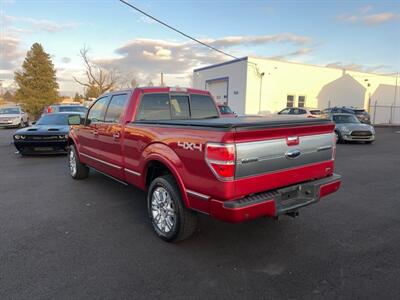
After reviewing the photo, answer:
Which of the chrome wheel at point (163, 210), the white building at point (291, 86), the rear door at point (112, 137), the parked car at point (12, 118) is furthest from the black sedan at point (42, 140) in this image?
the white building at point (291, 86)

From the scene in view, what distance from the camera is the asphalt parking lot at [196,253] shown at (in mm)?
2961

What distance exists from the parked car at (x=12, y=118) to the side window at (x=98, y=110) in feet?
66.5

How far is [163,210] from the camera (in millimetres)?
4031

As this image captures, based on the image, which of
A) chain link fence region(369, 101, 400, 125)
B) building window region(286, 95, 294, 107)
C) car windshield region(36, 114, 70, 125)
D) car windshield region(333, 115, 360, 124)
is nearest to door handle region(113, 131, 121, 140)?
car windshield region(36, 114, 70, 125)

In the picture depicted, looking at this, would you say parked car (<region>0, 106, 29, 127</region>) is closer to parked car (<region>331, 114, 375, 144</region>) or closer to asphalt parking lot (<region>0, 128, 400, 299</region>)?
asphalt parking lot (<region>0, 128, 400, 299</region>)

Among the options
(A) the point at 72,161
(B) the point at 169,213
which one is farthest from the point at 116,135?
(A) the point at 72,161

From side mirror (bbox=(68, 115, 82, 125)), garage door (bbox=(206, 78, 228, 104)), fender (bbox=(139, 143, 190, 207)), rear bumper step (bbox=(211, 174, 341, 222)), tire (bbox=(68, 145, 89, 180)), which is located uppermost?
garage door (bbox=(206, 78, 228, 104))

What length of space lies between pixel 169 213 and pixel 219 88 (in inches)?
1117

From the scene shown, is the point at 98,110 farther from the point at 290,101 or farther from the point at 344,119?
the point at 290,101

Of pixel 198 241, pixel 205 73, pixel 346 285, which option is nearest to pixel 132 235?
pixel 198 241

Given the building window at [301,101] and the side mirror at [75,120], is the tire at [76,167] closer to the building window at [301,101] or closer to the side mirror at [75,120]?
the side mirror at [75,120]

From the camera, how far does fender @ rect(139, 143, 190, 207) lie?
356cm

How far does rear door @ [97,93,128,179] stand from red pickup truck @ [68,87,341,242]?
0.02m

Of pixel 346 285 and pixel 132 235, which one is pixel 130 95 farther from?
pixel 346 285
